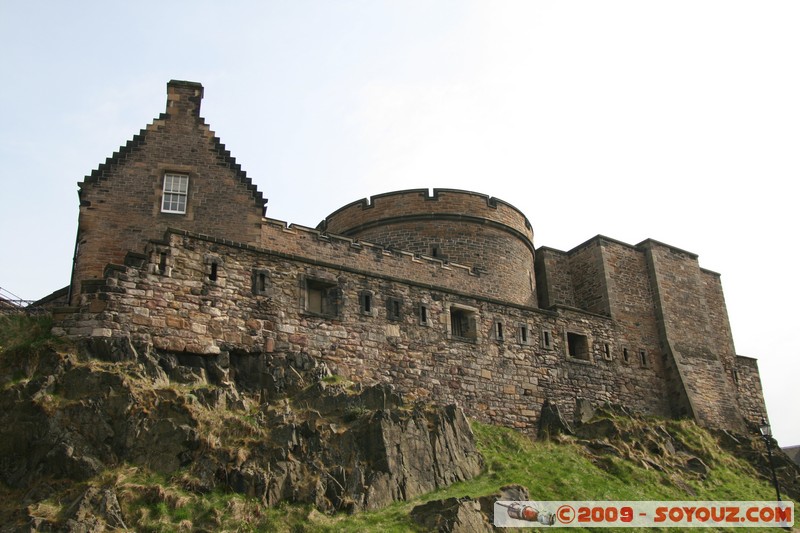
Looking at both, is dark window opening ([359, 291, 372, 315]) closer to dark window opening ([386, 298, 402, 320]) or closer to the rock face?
dark window opening ([386, 298, 402, 320])

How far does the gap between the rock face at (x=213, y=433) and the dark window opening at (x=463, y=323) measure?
15.5ft

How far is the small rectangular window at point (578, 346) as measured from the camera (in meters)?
24.1

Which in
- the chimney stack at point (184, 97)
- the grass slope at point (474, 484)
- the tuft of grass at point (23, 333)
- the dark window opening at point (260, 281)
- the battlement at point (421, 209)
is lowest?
the grass slope at point (474, 484)

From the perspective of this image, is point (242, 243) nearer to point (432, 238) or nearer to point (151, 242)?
point (151, 242)

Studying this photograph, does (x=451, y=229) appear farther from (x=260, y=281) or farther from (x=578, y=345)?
(x=260, y=281)

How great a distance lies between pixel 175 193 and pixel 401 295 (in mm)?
6225

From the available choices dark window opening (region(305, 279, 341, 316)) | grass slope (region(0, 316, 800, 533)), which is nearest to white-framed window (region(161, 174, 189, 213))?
dark window opening (region(305, 279, 341, 316))

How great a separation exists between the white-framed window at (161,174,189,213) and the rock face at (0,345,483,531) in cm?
413

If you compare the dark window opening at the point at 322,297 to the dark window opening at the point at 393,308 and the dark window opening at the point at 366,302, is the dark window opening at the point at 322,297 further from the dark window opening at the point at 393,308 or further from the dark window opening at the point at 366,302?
the dark window opening at the point at 393,308

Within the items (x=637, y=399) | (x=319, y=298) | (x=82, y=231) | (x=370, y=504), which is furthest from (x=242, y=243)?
(x=637, y=399)

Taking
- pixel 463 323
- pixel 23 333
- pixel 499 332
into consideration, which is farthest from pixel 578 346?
pixel 23 333

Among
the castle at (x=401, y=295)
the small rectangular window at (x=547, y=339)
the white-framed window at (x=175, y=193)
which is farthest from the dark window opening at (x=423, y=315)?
the white-framed window at (x=175, y=193)

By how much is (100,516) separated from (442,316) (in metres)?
10.8

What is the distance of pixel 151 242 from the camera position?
56.1 ft
